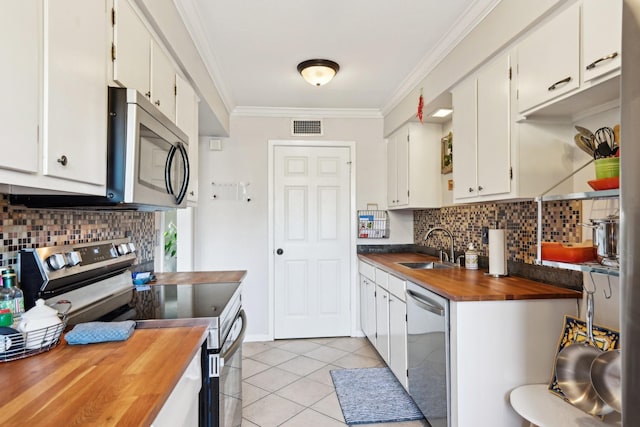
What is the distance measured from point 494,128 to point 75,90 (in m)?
1.95

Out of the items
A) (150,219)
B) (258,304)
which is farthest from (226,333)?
(258,304)

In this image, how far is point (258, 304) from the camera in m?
3.82

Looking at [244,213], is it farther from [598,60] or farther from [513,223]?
[598,60]

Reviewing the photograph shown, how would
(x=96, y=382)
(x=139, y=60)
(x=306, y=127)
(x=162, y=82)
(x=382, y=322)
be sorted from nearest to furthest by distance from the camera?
(x=96, y=382) → (x=139, y=60) → (x=162, y=82) → (x=382, y=322) → (x=306, y=127)

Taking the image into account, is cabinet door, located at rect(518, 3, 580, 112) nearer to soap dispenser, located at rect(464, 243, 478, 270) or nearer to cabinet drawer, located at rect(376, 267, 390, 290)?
soap dispenser, located at rect(464, 243, 478, 270)

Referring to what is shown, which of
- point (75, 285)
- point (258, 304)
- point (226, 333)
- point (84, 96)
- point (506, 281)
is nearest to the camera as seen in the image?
point (84, 96)

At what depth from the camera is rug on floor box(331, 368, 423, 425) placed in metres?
2.29

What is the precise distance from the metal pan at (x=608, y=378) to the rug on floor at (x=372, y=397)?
4.16 feet

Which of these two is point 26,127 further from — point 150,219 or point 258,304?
point 258,304

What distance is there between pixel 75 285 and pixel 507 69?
227 cm

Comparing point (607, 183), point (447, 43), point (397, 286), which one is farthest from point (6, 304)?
point (447, 43)

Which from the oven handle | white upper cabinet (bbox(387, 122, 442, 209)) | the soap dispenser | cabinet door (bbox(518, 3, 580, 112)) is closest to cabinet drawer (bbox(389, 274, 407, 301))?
the soap dispenser

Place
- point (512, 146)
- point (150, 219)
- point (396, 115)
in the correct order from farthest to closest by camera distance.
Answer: point (396, 115) → point (150, 219) → point (512, 146)

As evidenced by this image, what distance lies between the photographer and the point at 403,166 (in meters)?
3.46
